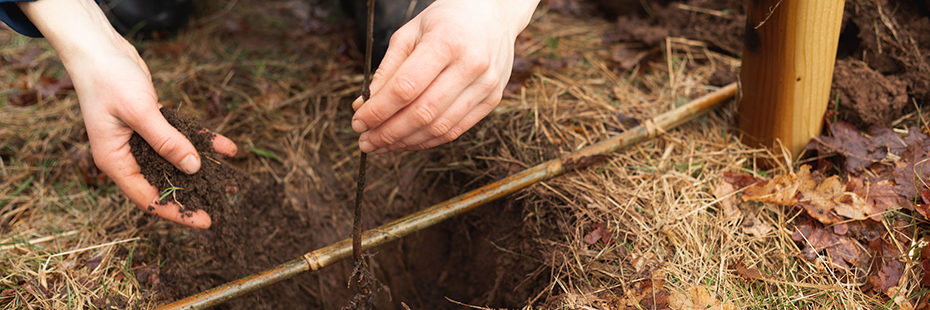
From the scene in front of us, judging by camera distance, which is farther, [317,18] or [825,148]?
[317,18]

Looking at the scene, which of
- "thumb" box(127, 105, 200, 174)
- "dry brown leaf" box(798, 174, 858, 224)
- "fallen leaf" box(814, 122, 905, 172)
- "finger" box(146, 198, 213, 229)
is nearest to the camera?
"thumb" box(127, 105, 200, 174)

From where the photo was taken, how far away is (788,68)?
1883 millimetres

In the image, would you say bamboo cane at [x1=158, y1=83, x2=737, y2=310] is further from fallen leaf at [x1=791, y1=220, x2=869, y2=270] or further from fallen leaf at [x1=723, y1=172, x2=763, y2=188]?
fallen leaf at [x1=791, y1=220, x2=869, y2=270]

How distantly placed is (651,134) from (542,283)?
71cm

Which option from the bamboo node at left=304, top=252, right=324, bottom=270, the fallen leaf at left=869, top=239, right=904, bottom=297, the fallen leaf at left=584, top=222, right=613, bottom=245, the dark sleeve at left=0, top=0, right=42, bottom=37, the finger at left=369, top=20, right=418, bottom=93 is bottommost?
the bamboo node at left=304, top=252, right=324, bottom=270

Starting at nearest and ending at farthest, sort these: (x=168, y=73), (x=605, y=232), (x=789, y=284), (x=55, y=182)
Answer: (x=789, y=284) < (x=605, y=232) < (x=55, y=182) < (x=168, y=73)

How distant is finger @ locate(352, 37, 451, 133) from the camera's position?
1.30 metres

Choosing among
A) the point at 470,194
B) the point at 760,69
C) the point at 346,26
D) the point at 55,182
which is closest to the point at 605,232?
the point at 470,194

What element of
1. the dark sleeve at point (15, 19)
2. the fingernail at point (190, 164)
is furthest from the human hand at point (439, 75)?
the dark sleeve at point (15, 19)

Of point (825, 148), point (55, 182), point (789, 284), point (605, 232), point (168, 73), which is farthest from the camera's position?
point (168, 73)

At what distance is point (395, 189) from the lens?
8.02 feet

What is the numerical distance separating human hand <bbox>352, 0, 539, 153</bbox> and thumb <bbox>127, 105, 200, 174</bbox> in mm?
530

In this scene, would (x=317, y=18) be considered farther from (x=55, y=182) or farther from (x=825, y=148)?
(x=825, y=148)

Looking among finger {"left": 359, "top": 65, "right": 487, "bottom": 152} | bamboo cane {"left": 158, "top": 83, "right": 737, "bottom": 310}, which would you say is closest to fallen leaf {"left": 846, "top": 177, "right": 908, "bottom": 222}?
bamboo cane {"left": 158, "top": 83, "right": 737, "bottom": 310}
